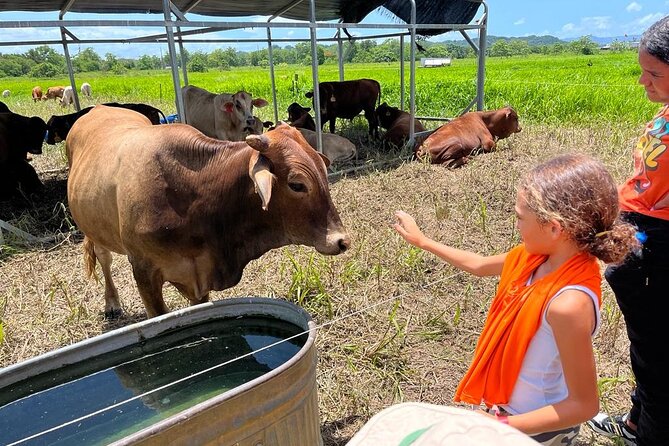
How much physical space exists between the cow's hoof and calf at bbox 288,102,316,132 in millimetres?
6398

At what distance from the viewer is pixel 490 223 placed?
18.4 ft

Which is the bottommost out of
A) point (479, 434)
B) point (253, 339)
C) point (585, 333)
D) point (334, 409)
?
point (334, 409)

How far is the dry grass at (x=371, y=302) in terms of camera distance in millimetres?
3104

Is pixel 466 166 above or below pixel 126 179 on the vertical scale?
below

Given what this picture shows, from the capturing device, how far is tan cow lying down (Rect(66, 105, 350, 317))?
2744mm

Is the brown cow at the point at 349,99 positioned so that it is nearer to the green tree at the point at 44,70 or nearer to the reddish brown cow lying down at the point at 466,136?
the reddish brown cow lying down at the point at 466,136

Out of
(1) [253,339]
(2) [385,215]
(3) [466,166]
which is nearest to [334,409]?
(1) [253,339]

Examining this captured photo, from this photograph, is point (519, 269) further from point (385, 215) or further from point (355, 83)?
point (355, 83)

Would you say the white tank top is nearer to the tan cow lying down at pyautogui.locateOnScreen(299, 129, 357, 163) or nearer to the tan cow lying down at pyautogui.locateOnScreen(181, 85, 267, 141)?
the tan cow lying down at pyautogui.locateOnScreen(299, 129, 357, 163)

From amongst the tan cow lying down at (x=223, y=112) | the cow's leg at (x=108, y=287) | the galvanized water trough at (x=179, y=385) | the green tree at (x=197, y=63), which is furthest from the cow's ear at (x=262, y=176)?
the green tree at (x=197, y=63)

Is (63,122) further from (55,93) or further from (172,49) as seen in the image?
(55,93)

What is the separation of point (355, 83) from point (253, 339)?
997 cm

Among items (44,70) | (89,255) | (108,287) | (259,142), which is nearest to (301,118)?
(89,255)

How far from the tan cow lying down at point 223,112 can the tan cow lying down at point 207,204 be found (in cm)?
534
